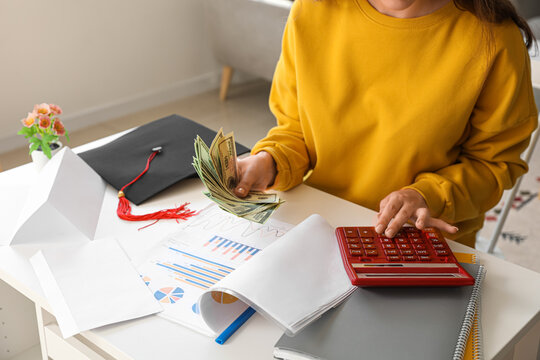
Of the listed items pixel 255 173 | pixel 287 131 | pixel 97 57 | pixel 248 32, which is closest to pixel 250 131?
pixel 248 32

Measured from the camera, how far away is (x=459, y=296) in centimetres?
73

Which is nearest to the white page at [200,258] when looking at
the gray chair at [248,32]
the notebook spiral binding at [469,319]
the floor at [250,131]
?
the notebook spiral binding at [469,319]

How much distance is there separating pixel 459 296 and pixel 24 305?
2.76 feet

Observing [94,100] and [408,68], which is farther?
[94,100]

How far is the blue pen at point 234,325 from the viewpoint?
0.68 m

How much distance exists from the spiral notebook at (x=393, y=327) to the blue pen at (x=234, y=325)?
7cm

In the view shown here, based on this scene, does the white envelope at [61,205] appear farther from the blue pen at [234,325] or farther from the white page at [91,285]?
the blue pen at [234,325]

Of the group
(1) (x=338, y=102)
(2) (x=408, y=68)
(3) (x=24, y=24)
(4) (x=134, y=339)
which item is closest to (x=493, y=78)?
(2) (x=408, y=68)

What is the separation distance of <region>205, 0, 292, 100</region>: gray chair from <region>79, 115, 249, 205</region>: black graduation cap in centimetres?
171

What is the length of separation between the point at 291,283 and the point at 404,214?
0.81 ft

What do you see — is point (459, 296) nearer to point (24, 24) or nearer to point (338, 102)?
point (338, 102)

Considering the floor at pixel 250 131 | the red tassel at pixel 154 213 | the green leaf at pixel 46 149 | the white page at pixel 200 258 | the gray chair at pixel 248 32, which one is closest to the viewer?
the white page at pixel 200 258

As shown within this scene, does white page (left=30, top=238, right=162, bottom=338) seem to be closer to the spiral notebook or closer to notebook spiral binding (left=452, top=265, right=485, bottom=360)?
the spiral notebook

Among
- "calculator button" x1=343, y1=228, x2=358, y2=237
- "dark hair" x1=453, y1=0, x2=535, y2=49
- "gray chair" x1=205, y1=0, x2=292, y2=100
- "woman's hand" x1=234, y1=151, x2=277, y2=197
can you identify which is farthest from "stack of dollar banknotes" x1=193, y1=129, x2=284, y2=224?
"gray chair" x1=205, y1=0, x2=292, y2=100
